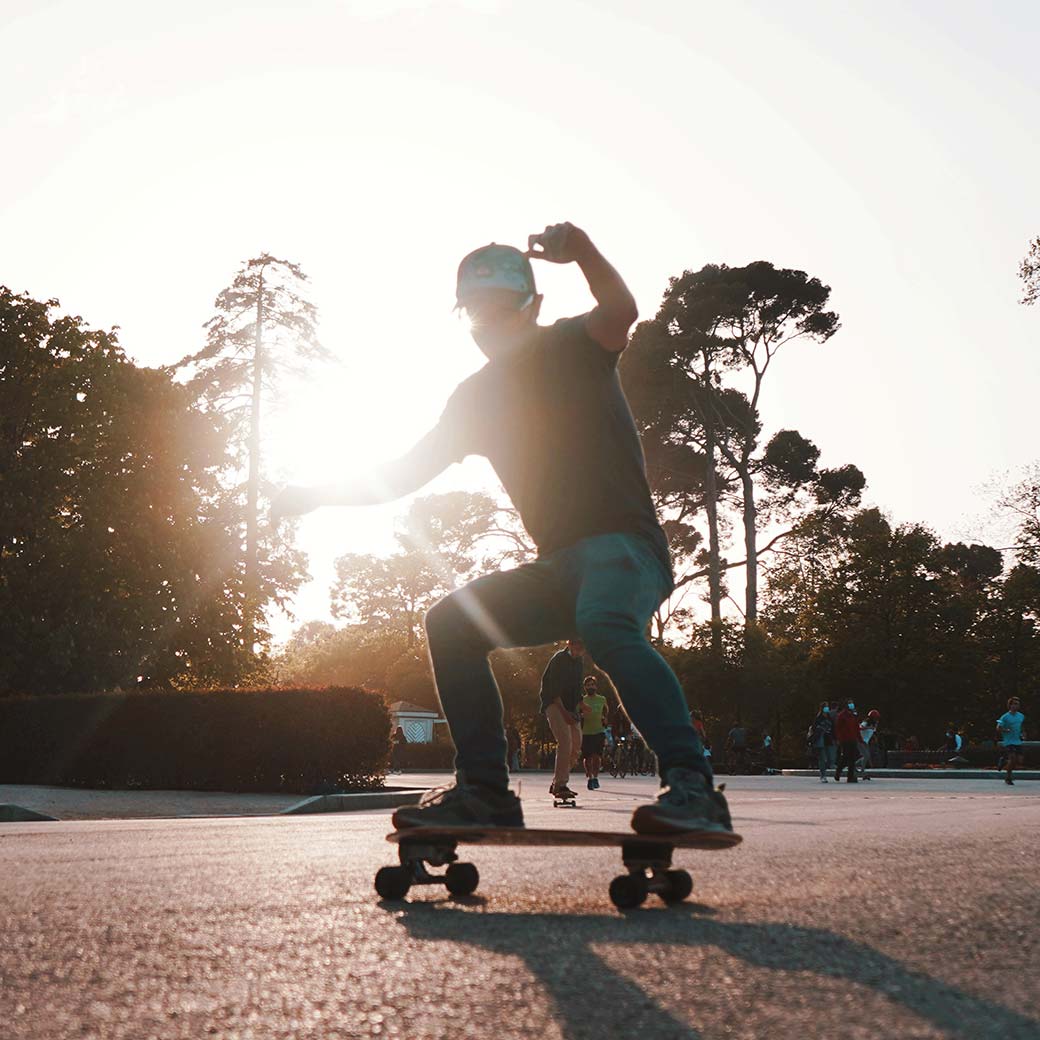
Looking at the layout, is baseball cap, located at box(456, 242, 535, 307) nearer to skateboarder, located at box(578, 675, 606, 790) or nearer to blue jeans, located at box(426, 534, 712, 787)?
blue jeans, located at box(426, 534, 712, 787)

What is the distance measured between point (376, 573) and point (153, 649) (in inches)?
2146

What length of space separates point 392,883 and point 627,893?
0.65 meters

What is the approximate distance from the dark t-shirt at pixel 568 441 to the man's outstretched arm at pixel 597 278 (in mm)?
67

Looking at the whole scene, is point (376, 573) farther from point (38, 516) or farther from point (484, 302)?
point (484, 302)

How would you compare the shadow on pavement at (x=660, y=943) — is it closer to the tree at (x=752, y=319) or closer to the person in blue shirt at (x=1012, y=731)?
the person in blue shirt at (x=1012, y=731)

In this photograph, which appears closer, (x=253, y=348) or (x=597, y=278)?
(x=597, y=278)

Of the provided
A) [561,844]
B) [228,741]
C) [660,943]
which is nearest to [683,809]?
[561,844]

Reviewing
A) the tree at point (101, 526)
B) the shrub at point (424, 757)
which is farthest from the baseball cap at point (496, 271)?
the shrub at point (424, 757)

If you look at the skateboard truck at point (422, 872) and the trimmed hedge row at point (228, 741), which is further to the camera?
the trimmed hedge row at point (228, 741)

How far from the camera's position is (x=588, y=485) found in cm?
405

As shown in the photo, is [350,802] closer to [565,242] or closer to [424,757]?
[565,242]

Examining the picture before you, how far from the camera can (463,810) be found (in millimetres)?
3932

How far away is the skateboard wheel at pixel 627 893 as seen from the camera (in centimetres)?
350

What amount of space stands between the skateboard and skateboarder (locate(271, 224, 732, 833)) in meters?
0.08
